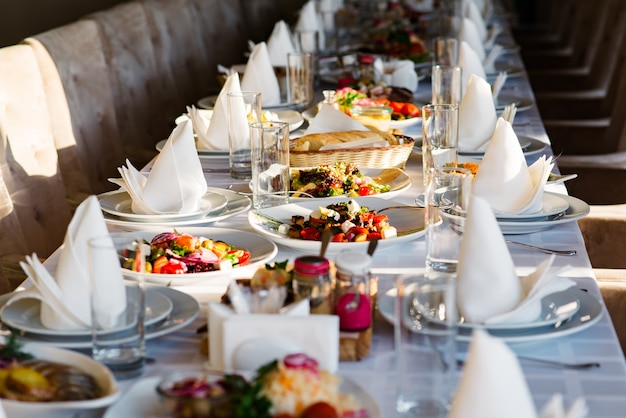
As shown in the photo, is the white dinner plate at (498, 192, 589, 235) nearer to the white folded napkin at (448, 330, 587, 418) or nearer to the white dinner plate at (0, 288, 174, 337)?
the white dinner plate at (0, 288, 174, 337)

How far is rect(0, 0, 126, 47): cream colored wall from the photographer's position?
6.10 metres

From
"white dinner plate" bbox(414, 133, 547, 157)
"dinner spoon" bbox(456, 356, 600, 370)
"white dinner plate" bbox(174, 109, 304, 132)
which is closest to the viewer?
"dinner spoon" bbox(456, 356, 600, 370)

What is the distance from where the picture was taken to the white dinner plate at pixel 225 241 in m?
1.51

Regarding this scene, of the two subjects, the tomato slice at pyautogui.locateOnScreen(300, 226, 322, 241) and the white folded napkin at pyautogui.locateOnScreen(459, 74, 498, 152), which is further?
the white folded napkin at pyautogui.locateOnScreen(459, 74, 498, 152)

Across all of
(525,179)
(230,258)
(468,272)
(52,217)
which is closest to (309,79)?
(52,217)

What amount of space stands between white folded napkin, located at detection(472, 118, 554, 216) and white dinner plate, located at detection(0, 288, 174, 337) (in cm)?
74

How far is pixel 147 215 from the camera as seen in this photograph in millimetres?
1876

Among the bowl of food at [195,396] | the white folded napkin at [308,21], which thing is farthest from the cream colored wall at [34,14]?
the bowl of food at [195,396]

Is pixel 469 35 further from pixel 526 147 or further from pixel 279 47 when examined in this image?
pixel 526 147

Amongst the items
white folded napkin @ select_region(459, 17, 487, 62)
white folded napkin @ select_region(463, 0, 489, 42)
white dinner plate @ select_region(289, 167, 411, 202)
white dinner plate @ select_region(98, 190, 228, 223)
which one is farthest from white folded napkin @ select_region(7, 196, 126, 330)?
white folded napkin @ select_region(463, 0, 489, 42)

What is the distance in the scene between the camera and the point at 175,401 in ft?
3.13

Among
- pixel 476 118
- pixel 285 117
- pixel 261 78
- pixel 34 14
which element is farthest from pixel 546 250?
pixel 34 14

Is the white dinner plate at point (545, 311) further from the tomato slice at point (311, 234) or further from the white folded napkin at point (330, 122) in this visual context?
the white folded napkin at point (330, 122)

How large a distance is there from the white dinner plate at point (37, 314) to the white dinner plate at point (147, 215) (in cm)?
46
